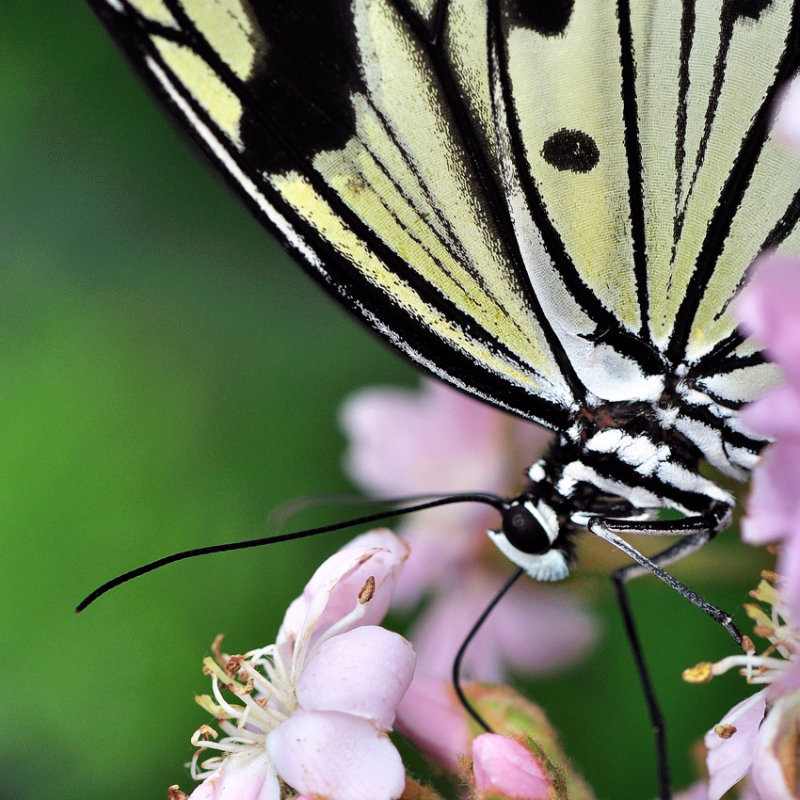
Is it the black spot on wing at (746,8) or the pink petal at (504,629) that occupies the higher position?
the black spot on wing at (746,8)

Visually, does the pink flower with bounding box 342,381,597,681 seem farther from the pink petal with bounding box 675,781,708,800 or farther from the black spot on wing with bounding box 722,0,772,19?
the black spot on wing with bounding box 722,0,772,19

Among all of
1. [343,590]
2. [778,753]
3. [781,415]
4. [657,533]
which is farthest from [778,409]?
[343,590]

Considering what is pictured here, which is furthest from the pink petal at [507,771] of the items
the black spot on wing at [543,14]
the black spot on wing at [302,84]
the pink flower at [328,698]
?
the black spot on wing at [543,14]

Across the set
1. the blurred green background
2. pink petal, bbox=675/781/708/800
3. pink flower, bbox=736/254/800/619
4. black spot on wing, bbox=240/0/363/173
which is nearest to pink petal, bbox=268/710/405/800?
pink petal, bbox=675/781/708/800

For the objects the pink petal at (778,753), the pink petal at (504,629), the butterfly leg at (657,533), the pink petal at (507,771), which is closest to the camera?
the pink petal at (778,753)

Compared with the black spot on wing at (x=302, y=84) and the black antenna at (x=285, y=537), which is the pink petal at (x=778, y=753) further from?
the black spot on wing at (x=302, y=84)

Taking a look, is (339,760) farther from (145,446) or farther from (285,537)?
(145,446)

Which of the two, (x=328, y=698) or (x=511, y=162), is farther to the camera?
(x=511, y=162)
